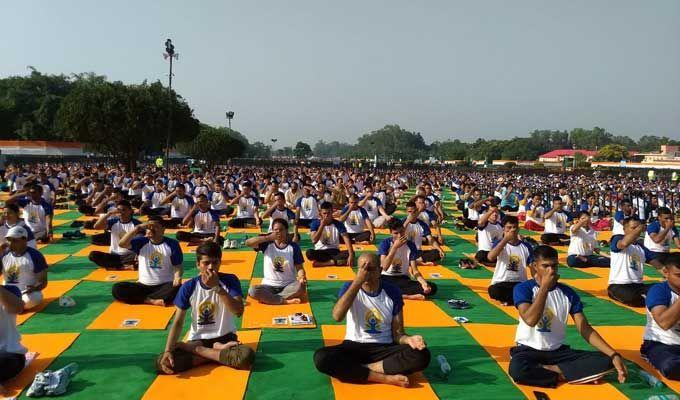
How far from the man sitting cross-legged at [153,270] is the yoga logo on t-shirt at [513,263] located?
5.39 m

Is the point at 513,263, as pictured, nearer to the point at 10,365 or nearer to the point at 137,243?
the point at 137,243

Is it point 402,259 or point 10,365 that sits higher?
point 402,259

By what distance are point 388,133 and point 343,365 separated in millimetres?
196183

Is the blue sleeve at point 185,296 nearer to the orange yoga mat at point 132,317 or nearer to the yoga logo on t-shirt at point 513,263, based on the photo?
the orange yoga mat at point 132,317

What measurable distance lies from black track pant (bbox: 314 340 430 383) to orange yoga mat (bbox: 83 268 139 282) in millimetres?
5794

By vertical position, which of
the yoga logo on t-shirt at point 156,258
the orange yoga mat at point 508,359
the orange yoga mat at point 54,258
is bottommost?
the orange yoga mat at point 54,258

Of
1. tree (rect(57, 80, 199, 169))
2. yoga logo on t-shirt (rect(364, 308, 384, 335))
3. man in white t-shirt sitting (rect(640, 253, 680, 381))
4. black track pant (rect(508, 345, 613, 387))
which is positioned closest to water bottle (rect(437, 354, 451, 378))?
black track pant (rect(508, 345, 613, 387))

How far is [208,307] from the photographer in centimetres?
539

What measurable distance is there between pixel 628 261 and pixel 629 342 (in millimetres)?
2192

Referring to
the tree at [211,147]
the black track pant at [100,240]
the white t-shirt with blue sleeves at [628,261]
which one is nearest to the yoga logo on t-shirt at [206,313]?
the white t-shirt with blue sleeves at [628,261]

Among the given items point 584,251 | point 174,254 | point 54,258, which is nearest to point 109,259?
point 54,258

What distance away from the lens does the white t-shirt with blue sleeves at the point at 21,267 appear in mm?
7035

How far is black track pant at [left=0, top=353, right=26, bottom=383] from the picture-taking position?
474 centimetres

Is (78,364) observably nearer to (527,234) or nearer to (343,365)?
(343,365)
